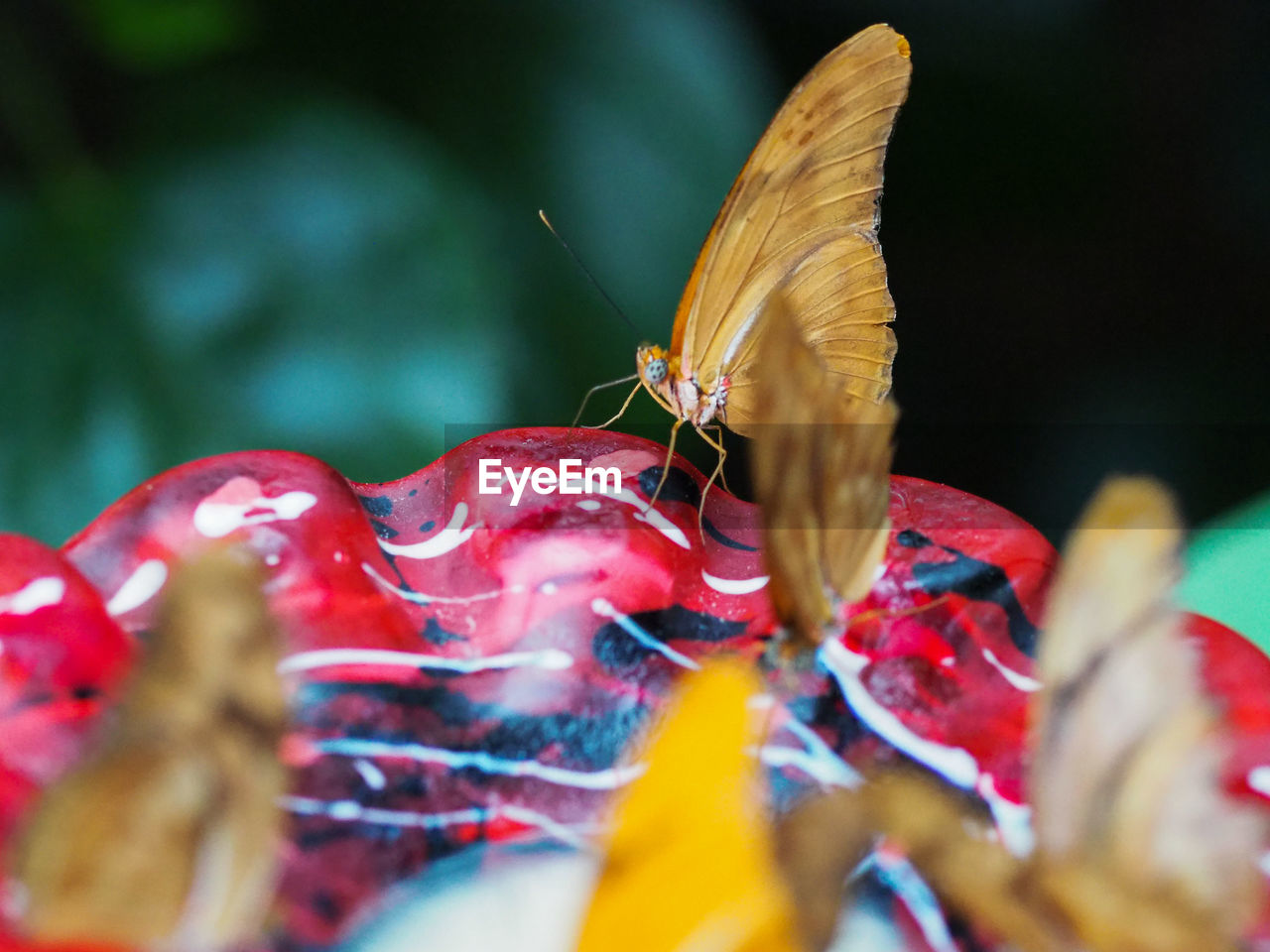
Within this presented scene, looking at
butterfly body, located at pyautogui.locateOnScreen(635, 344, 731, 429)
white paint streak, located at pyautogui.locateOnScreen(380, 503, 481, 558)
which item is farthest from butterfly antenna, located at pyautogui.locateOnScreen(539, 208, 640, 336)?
white paint streak, located at pyautogui.locateOnScreen(380, 503, 481, 558)

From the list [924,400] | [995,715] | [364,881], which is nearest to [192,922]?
[364,881]

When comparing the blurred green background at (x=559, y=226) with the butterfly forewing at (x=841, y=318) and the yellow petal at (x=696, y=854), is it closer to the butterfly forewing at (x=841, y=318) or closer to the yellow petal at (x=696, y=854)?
the butterfly forewing at (x=841, y=318)

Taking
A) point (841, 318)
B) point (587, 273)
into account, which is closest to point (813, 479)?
point (841, 318)

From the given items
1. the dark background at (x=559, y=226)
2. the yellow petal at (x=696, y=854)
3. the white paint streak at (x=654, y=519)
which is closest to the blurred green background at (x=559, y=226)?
the dark background at (x=559, y=226)

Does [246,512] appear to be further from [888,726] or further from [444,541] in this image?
[888,726]

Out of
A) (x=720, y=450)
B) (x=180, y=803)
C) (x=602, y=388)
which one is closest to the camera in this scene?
(x=180, y=803)
